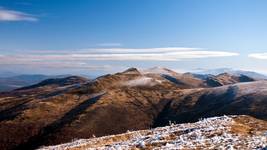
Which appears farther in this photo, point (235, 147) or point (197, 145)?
point (197, 145)

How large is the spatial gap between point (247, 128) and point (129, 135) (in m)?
14.8

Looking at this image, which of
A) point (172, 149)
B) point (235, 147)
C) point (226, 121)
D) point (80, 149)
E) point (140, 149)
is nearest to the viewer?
point (235, 147)

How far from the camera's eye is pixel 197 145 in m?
29.3

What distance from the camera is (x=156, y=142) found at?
33.2 metres

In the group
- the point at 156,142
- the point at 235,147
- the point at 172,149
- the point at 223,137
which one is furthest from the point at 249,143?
the point at 156,142

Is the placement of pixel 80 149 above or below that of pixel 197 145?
below

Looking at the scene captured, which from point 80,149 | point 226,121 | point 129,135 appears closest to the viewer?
point 226,121

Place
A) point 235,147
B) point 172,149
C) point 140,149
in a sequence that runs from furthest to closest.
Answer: point 140,149
point 172,149
point 235,147

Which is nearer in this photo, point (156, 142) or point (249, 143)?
point (249, 143)

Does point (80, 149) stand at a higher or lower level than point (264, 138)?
lower

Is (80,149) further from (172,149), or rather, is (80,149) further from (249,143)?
(249,143)

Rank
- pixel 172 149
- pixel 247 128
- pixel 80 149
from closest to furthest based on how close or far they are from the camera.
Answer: pixel 172 149 → pixel 247 128 → pixel 80 149

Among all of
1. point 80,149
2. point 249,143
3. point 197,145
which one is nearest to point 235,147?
A: point 249,143

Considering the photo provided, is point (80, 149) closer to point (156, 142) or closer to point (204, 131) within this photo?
point (156, 142)
